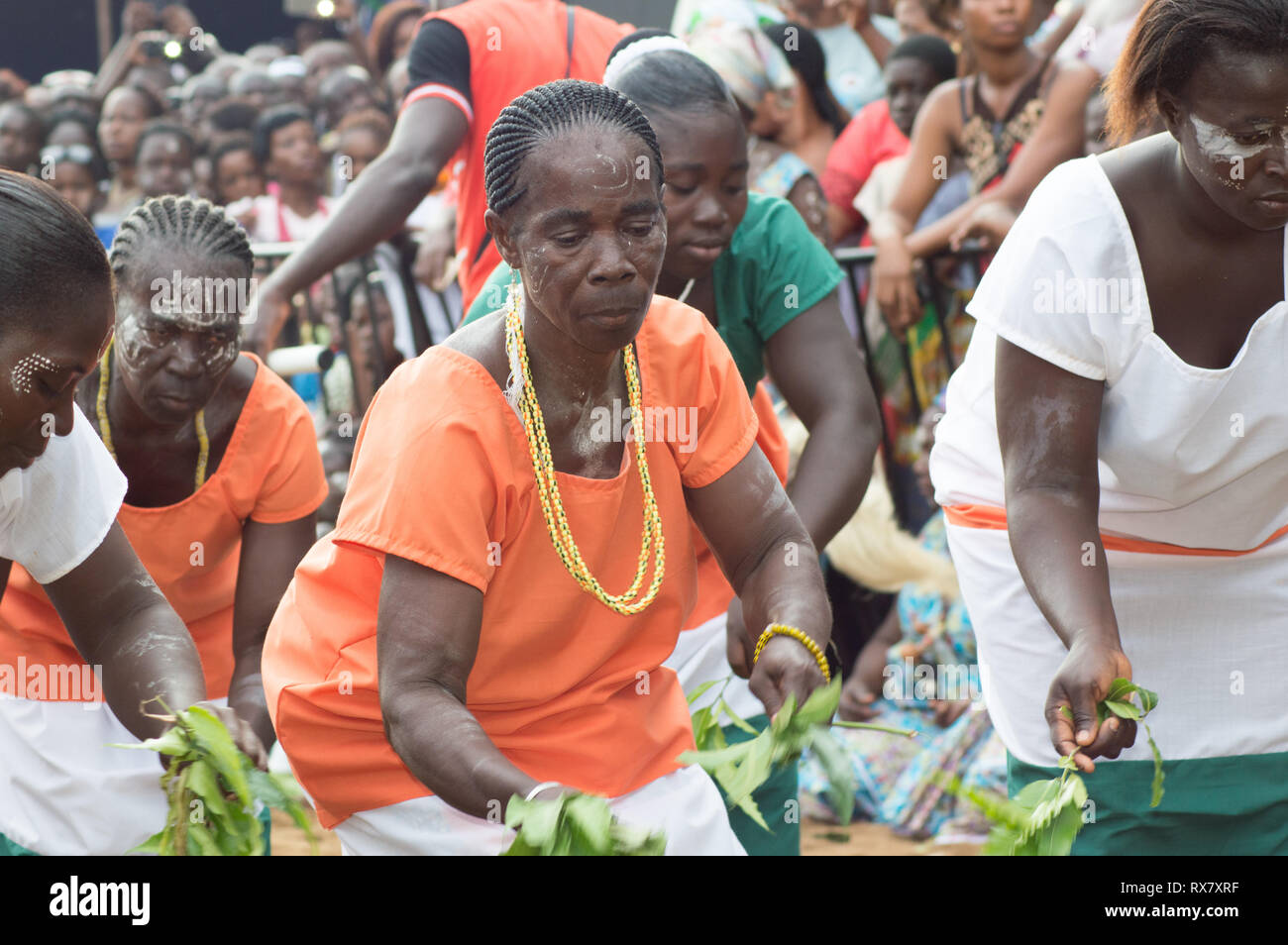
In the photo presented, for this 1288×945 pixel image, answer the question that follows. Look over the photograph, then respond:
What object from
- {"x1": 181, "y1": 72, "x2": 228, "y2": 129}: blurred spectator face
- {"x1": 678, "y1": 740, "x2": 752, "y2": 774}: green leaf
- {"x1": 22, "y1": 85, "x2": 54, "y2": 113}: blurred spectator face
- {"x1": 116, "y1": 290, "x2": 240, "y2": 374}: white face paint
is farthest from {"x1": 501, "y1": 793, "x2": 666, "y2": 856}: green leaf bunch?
{"x1": 22, "y1": 85, "x2": 54, "y2": 113}: blurred spectator face

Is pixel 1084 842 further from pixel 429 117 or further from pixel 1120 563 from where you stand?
pixel 429 117

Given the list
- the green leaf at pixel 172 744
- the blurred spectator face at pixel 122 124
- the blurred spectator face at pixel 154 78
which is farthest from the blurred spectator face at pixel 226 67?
the green leaf at pixel 172 744

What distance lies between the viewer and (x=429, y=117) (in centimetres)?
404

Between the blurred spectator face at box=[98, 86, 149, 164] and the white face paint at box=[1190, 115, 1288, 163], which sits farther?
the blurred spectator face at box=[98, 86, 149, 164]

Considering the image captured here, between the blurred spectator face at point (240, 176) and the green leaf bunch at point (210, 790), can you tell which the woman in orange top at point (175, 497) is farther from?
the blurred spectator face at point (240, 176)

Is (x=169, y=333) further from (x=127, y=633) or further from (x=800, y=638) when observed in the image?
(x=800, y=638)

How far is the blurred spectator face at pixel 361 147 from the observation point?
748 centimetres

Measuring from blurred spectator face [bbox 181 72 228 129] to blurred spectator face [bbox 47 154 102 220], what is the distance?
2.19 feet

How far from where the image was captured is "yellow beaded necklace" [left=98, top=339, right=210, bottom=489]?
319 cm

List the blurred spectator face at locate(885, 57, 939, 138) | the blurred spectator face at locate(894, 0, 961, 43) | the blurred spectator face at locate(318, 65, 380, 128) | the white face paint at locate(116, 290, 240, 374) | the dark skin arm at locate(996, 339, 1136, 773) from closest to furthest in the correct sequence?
the dark skin arm at locate(996, 339, 1136, 773)
the white face paint at locate(116, 290, 240, 374)
the blurred spectator face at locate(885, 57, 939, 138)
the blurred spectator face at locate(894, 0, 961, 43)
the blurred spectator face at locate(318, 65, 380, 128)

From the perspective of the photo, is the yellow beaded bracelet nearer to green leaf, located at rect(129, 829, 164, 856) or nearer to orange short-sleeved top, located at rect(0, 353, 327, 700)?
green leaf, located at rect(129, 829, 164, 856)

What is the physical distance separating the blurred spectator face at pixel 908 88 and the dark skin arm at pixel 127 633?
4153 mm
